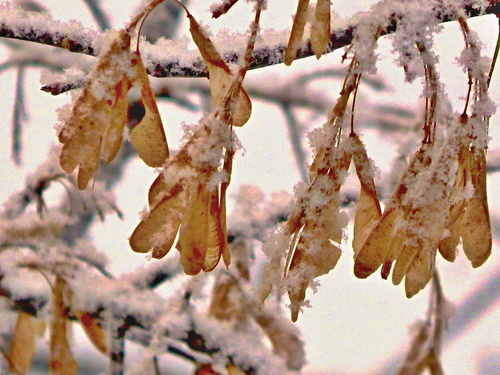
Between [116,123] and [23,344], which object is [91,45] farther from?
[23,344]

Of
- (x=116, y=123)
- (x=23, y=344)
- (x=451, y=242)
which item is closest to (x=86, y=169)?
(x=116, y=123)

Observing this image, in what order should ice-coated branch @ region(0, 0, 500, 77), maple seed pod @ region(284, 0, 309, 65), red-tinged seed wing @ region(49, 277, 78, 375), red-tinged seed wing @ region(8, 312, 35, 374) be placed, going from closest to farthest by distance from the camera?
maple seed pod @ region(284, 0, 309, 65), ice-coated branch @ region(0, 0, 500, 77), red-tinged seed wing @ region(49, 277, 78, 375), red-tinged seed wing @ region(8, 312, 35, 374)

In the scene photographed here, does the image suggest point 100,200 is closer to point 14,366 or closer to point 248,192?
point 248,192

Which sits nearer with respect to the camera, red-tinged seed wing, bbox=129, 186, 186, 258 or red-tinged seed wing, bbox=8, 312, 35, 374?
red-tinged seed wing, bbox=129, 186, 186, 258

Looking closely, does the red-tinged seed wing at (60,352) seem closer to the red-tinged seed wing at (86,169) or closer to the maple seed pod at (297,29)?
the red-tinged seed wing at (86,169)

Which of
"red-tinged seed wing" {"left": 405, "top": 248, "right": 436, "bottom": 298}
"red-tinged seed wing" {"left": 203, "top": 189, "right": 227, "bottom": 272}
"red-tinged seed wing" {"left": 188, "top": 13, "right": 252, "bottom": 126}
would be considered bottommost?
"red-tinged seed wing" {"left": 405, "top": 248, "right": 436, "bottom": 298}

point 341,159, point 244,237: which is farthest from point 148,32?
point 341,159

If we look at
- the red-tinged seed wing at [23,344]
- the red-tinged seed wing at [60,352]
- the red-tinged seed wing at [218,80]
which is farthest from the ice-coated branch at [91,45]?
the red-tinged seed wing at [23,344]

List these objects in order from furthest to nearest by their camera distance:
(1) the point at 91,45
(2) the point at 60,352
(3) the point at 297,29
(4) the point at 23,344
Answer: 1. (4) the point at 23,344
2. (2) the point at 60,352
3. (1) the point at 91,45
4. (3) the point at 297,29

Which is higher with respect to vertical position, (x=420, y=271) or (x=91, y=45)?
(x=91, y=45)

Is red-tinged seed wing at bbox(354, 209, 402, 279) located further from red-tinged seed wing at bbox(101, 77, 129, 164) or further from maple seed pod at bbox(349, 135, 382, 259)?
red-tinged seed wing at bbox(101, 77, 129, 164)

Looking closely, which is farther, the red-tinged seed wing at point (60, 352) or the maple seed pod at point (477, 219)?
the red-tinged seed wing at point (60, 352)

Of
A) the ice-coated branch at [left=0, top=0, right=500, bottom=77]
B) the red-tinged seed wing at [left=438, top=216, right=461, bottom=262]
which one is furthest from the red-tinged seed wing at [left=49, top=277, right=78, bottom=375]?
the red-tinged seed wing at [left=438, top=216, right=461, bottom=262]
